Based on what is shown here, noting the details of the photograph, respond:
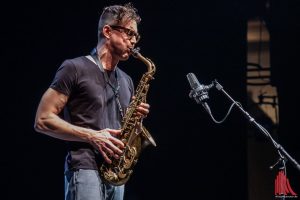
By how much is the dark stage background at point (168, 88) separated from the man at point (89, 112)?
72.5 inches

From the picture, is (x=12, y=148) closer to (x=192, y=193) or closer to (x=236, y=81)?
(x=192, y=193)

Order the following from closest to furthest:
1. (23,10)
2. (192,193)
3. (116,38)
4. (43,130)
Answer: (43,130), (116,38), (192,193), (23,10)

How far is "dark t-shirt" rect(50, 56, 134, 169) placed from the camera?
8.27 feet

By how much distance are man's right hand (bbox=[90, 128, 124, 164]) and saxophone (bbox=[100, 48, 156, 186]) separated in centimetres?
9

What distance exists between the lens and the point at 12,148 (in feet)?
15.4

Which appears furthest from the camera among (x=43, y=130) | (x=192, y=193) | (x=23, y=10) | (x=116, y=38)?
(x=23, y=10)

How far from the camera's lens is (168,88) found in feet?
15.4

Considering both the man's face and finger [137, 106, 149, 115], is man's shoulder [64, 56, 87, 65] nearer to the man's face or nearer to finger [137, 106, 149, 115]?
the man's face

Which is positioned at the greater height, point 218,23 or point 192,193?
point 218,23

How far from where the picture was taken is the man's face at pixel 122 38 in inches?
113

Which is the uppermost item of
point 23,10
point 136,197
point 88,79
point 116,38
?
point 23,10

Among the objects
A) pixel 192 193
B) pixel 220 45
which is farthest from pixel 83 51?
pixel 192 193

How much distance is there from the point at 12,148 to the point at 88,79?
2.34 metres

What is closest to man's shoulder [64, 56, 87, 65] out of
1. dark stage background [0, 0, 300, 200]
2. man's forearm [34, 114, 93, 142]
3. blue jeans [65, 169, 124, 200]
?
man's forearm [34, 114, 93, 142]
